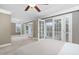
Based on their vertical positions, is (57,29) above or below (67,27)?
below

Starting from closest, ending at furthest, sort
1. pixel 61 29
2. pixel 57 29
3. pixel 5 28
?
pixel 5 28 < pixel 61 29 < pixel 57 29

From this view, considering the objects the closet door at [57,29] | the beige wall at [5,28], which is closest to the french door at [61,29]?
the closet door at [57,29]

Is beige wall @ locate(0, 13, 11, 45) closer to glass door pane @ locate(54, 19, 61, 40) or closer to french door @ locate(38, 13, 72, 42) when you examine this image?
french door @ locate(38, 13, 72, 42)

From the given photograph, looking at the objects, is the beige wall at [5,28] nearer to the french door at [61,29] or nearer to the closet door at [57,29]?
the french door at [61,29]

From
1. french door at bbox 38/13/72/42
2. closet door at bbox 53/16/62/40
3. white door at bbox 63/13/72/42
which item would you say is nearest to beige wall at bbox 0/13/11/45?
french door at bbox 38/13/72/42

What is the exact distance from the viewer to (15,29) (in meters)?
3.96

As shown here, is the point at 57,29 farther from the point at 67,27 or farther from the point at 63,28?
the point at 67,27

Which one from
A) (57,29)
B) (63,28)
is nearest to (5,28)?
(57,29)

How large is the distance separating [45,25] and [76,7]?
2.53 m

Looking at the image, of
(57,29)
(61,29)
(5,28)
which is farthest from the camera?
(57,29)

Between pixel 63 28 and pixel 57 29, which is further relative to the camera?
pixel 57 29

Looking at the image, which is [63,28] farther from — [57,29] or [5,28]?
[5,28]

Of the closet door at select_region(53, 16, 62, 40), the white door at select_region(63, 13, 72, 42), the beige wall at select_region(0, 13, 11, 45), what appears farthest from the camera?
the closet door at select_region(53, 16, 62, 40)

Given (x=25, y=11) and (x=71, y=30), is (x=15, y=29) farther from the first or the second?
(x=71, y=30)
